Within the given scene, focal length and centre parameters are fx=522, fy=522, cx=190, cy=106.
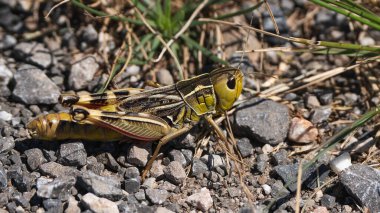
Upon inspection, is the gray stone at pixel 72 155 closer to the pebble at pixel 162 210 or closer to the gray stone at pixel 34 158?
the gray stone at pixel 34 158

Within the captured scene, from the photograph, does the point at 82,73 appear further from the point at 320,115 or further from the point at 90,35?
the point at 320,115

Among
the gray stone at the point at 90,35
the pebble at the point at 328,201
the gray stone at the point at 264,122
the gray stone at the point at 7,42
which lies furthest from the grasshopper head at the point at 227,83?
the gray stone at the point at 7,42

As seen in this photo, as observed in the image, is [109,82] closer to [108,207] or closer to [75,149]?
[75,149]

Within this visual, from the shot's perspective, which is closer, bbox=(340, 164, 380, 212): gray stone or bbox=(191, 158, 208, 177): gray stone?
bbox=(340, 164, 380, 212): gray stone

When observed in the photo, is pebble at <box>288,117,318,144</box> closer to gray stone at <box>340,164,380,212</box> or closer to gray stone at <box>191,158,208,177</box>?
gray stone at <box>340,164,380,212</box>

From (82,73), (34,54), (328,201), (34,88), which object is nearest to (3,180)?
(34,88)

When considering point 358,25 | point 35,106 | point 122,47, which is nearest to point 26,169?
point 35,106

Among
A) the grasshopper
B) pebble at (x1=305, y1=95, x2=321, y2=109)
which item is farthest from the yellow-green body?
pebble at (x1=305, y1=95, x2=321, y2=109)
